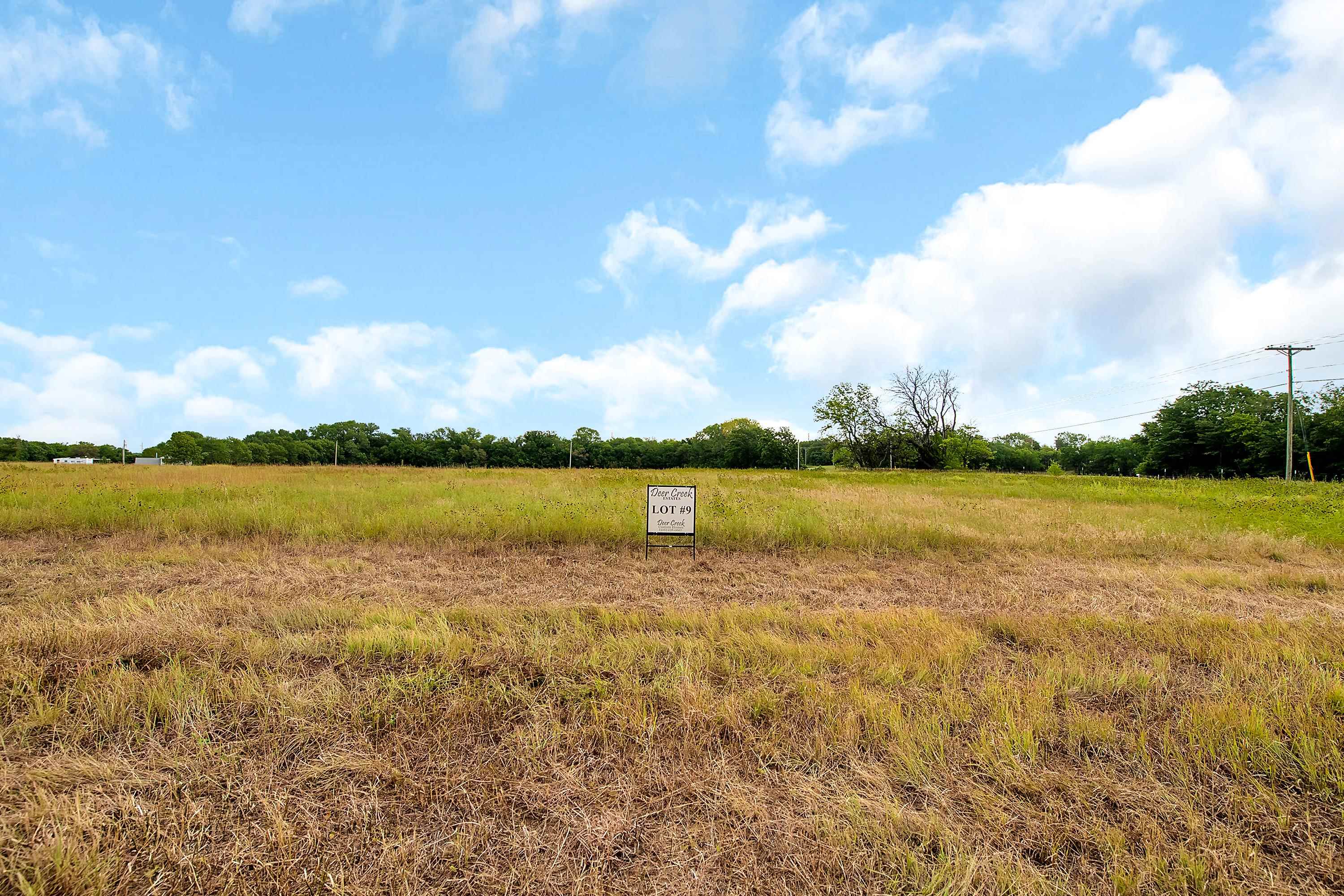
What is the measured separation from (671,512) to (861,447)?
60.3 meters

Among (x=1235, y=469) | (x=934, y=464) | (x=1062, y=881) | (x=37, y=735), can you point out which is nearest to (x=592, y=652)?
(x=1062, y=881)

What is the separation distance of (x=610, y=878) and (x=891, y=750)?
1.78 metres

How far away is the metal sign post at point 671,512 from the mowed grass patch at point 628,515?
940 millimetres

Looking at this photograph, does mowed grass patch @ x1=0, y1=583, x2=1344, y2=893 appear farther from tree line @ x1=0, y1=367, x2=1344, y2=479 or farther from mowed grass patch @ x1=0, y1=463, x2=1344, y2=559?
tree line @ x1=0, y1=367, x2=1344, y2=479

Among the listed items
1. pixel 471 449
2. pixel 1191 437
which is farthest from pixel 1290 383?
pixel 471 449

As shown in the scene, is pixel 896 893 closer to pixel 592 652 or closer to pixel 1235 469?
pixel 592 652

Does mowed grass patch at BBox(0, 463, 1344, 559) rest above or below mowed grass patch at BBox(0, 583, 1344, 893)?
above

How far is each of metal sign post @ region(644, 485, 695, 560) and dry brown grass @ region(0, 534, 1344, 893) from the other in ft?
10.6

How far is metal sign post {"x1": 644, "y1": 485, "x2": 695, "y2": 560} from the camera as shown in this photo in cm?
901

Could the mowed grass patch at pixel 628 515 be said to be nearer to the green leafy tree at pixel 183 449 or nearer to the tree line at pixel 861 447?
the tree line at pixel 861 447

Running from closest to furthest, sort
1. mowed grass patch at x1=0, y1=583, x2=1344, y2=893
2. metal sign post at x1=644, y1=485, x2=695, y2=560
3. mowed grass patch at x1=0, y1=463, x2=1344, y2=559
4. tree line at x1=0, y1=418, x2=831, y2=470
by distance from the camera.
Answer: mowed grass patch at x1=0, y1=583, x2=1344, y2=893
metal sign post at x1=644, y1=485, x2=695, y2=560
mowed grass patch at x1=0, y1=463, x2=1344, y2=559
tree line at x1=0, y1=418, x2=831, y2=470

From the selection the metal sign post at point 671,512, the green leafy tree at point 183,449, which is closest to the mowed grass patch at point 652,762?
the metal sign post at point 671,512

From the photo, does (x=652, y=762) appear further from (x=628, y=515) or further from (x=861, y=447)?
(x=861, y=447)

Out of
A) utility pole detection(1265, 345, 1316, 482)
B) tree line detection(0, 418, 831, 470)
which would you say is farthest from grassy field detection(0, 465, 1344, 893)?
tree line detection(0, 418, 831, 470)
